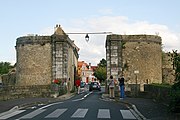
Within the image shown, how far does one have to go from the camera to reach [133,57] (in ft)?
124

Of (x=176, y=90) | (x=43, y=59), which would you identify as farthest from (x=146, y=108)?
(x=43, y=59)

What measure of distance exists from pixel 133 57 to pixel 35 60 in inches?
400

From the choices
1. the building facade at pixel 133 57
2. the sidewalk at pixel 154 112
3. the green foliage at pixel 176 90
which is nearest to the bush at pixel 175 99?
the green foliage at pixel 176 90

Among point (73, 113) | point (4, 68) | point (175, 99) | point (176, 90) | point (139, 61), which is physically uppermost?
point (4, 68)

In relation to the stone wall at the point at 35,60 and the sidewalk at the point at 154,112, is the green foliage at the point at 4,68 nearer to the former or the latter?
the stone wall at the point at 35,60

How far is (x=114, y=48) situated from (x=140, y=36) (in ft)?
9.55

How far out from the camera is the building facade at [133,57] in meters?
37.5

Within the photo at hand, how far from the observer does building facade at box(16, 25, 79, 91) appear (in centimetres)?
3806

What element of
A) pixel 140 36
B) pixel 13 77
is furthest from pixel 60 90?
pixel 13 77

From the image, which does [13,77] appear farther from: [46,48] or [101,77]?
[101,77]

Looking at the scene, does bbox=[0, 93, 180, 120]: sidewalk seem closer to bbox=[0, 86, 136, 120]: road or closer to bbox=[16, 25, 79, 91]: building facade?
bbox=[0, 86, 136, 120]: road

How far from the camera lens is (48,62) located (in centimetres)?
3862

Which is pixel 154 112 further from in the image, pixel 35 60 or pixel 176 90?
pixel 35 60

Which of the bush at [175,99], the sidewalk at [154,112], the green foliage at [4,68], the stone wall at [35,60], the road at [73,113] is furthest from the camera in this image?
the green foliage at [4,68]
